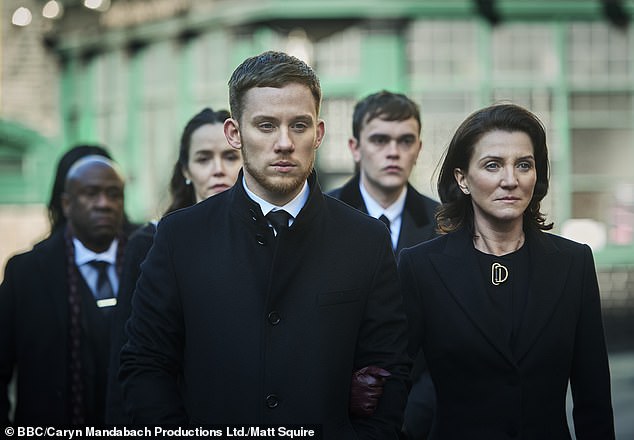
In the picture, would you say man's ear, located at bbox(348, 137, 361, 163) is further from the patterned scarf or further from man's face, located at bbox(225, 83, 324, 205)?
man's face, located at bbox(225, 83, 324, 205)

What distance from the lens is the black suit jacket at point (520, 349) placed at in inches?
151

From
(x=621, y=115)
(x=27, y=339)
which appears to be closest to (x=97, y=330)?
Answer: (x=27, y=339)

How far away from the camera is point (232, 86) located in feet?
11.7

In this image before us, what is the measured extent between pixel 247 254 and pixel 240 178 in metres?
0.31

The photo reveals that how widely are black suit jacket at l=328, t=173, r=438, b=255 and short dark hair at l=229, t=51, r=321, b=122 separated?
205 centimetres

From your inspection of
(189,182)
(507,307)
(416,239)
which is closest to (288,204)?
(507,307)

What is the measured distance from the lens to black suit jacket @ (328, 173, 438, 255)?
550cm

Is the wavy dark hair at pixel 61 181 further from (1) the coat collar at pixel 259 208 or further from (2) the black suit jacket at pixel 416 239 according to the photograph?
(1) the coat collar at pixel 259 208

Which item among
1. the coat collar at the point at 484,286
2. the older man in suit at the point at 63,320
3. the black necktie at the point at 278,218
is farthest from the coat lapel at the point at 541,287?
the older man in suit at the point at 63,320

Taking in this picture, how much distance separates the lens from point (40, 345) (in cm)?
529

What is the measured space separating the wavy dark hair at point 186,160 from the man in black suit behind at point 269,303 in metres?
1.65

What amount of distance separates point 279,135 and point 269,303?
1.79 feet

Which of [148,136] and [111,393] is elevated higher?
[148,136]

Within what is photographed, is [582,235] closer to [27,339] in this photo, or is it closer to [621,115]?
[621,115]
